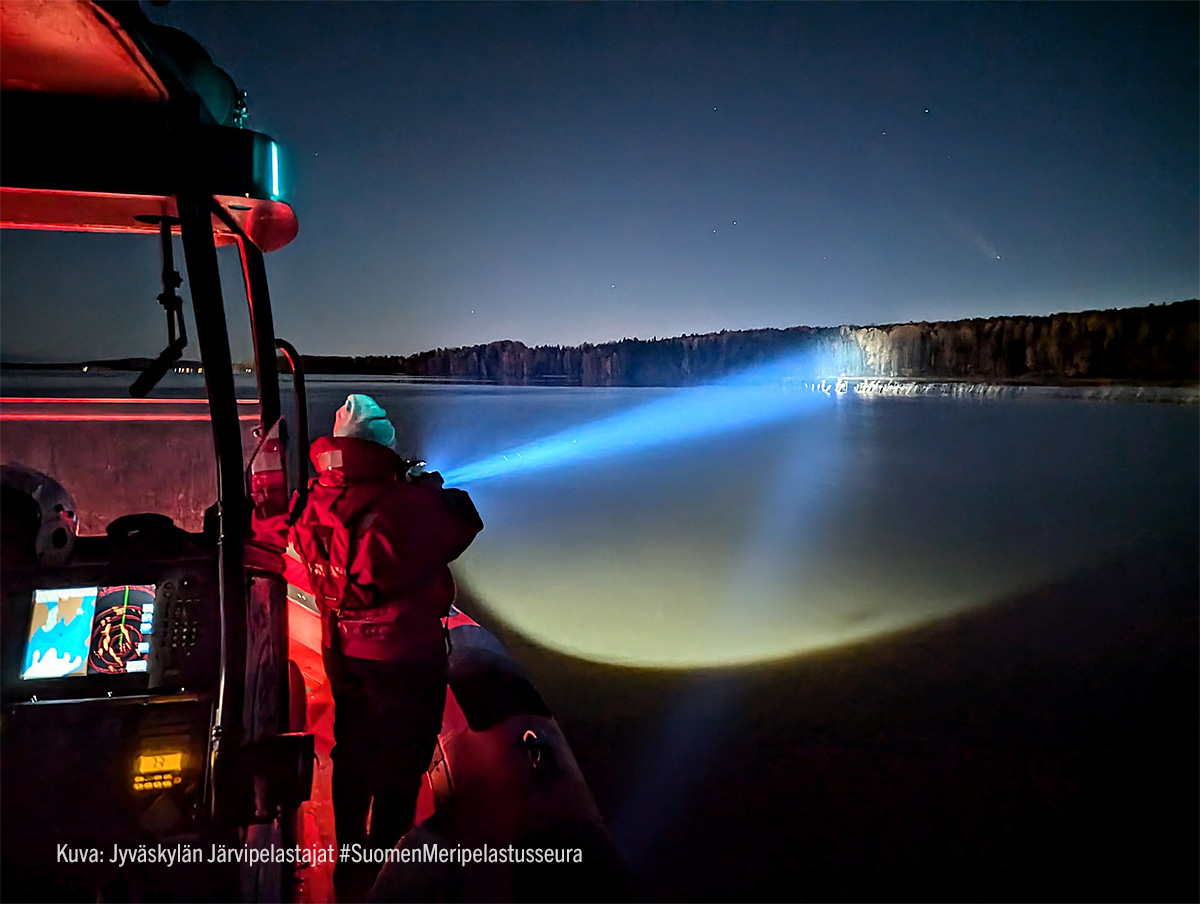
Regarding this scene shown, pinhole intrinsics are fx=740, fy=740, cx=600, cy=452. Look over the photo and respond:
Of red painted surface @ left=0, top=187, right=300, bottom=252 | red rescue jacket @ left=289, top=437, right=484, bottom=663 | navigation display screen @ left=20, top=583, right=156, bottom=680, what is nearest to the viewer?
navigation display screen @ left=20, top=583, right=156, bottom=680

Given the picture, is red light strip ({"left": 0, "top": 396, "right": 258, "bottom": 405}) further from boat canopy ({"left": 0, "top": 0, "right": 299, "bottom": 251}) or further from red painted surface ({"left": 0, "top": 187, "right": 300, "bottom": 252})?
boat canopy ({"left": 0, "top": 0, "right": 299, "bottom": 251})

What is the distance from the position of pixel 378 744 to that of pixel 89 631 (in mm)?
1061

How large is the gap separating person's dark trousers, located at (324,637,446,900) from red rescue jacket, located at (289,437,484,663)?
7 centimetres

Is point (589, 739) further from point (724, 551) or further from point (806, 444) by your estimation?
point (806, 444)

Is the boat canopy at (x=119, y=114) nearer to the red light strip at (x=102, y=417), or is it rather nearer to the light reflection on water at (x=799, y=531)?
the red light strip at (x=102, y=417)

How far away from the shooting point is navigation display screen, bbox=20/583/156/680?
203 centimetres

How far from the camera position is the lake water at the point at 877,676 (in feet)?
12.5

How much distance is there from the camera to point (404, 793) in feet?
9.00

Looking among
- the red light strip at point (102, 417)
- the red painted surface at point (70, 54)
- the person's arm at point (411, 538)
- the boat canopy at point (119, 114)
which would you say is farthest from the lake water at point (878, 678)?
the red painted surface at point (70, 54)

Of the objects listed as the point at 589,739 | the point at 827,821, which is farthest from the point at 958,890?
the point at 589,739

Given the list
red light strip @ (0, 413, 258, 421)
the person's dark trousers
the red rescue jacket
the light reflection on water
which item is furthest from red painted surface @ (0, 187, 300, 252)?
the light reflection on water

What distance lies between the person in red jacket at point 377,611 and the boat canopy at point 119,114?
973 mm

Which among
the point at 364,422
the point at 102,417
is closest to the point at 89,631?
the point at 364,422

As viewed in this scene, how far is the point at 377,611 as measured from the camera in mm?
2740
